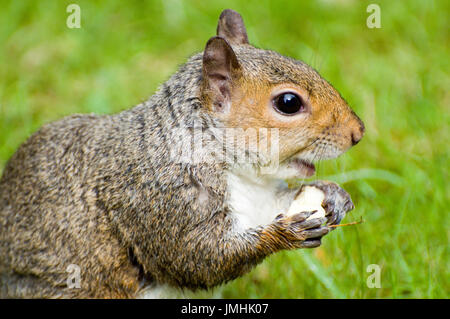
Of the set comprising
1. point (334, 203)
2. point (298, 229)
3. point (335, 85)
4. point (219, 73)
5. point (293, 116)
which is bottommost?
point (298, 229)

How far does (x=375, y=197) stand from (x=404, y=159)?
0.46 m

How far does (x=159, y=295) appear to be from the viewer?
322 cm

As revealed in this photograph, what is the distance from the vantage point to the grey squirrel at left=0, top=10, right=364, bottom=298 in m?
2.93

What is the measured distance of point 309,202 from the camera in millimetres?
3109

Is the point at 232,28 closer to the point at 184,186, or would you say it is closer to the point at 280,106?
the point at 280,106

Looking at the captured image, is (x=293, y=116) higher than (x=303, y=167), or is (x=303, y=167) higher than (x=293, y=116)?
(x=293, y=116)

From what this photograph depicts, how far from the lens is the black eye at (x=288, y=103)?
114 inches

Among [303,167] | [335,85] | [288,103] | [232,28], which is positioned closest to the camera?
[288,103]

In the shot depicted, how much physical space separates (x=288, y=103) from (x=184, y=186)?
581 mm

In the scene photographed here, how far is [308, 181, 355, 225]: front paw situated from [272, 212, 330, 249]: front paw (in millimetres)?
165

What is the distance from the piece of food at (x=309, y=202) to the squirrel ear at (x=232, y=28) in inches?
32.1

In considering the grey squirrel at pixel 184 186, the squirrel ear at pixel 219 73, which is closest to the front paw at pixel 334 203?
the grey squirrel at pixel 184 186

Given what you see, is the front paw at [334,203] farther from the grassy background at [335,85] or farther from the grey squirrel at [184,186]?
the grassy background at [335,85]

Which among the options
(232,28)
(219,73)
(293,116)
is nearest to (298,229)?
(293,116)
